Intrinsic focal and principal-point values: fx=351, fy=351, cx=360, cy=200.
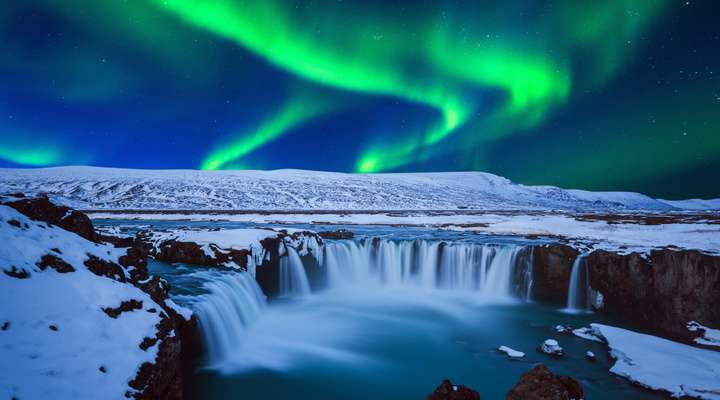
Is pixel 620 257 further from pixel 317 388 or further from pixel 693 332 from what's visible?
pixel 317 388

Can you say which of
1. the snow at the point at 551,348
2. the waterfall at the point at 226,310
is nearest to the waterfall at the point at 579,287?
the snow at the point at 551,348

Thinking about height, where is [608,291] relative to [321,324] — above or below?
above

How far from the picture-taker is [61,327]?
4.91 metres

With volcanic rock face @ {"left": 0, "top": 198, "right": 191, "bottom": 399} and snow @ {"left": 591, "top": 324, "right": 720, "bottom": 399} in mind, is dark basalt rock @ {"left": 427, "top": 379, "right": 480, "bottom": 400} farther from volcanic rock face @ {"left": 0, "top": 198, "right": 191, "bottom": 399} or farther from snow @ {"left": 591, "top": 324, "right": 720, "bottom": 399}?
snow @ {"left": 591, "top": 324, "right": 720, "bottom": 399}

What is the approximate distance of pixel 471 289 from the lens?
18828mm

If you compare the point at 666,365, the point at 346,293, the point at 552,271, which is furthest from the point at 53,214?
the point at 552,271

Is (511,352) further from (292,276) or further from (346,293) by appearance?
(292,276)

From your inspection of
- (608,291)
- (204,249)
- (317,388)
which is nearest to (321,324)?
(317,388)

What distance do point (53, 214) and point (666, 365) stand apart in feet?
49.7

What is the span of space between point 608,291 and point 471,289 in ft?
20.4

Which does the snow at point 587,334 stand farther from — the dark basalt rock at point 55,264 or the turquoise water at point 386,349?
the dark basalt rock at point 55,264

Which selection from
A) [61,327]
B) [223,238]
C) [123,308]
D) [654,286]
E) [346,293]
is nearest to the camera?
[61,327]

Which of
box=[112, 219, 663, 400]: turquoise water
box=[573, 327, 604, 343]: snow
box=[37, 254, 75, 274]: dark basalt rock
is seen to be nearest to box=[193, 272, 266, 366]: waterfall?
box=[112, 219, 663, 400]: turquoise water

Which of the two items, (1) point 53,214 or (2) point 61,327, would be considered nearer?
(2) point 61,327
